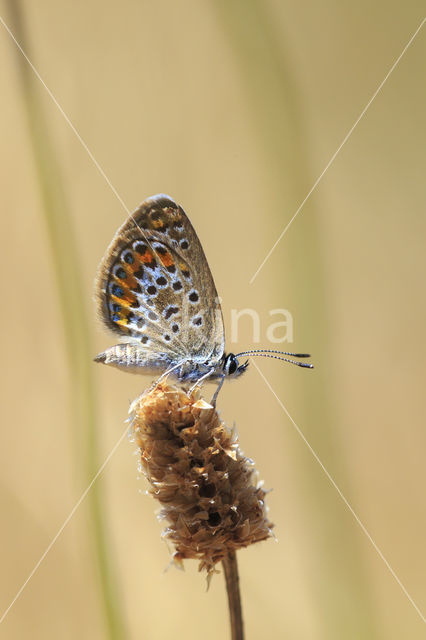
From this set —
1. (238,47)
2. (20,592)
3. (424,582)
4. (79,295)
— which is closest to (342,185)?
Answer: (238,47)

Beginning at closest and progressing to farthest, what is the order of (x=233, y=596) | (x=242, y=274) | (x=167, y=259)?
(x=233, y=596) < (x=167, y=259) < (x=242, y=274)

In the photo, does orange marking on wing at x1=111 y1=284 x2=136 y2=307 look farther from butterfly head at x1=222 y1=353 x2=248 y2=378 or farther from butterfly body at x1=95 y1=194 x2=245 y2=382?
butterfly head at x1=222 y1=353 x2=248 y2=378

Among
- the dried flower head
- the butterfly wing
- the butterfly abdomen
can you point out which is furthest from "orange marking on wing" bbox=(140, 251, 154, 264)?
the dried flower head

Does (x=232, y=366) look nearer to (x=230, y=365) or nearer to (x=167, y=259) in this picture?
(x=230, y=365)

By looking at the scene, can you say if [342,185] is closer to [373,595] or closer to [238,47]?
[238,47]

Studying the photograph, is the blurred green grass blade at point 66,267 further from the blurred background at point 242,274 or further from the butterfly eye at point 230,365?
the butterfly eye at point 230,365

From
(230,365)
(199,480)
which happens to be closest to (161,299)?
(230,365)
